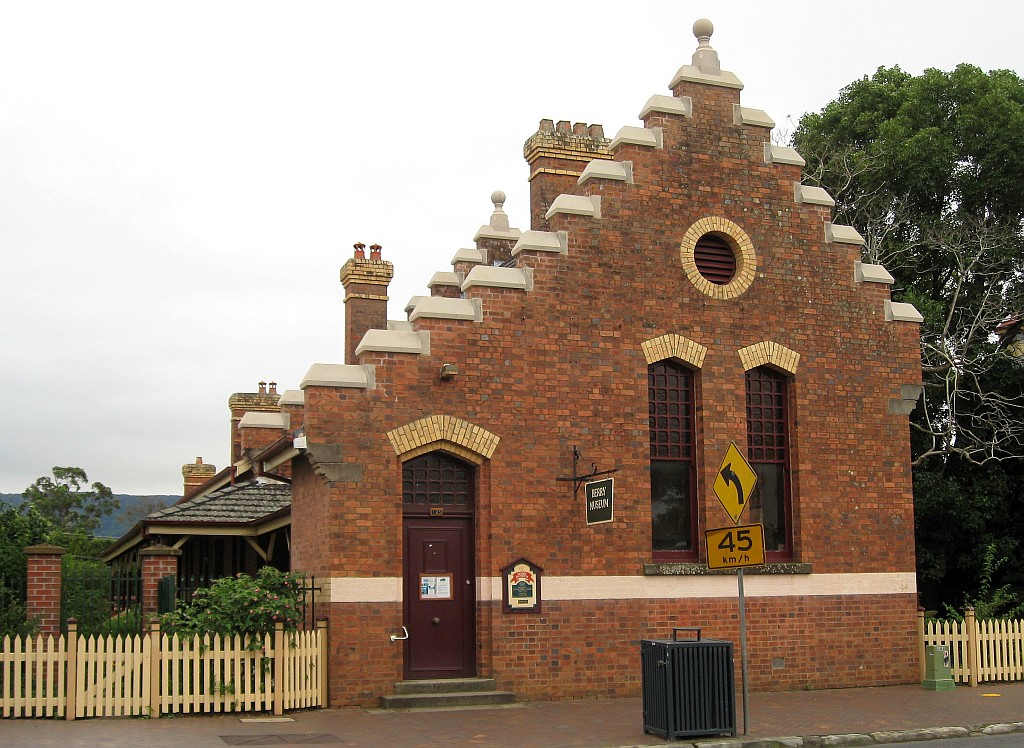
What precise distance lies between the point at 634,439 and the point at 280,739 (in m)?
6.85

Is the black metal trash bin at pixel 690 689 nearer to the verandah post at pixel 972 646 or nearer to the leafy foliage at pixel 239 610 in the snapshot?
the leafy foliage at pixel 239 610

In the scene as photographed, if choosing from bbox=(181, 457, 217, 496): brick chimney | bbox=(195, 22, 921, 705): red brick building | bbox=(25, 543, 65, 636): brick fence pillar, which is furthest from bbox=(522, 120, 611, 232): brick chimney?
bbox=(181, 457, 217, 496): brick chimney

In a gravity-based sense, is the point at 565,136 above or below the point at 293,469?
above

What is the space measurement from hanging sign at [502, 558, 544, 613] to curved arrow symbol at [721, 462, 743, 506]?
4.13 metres

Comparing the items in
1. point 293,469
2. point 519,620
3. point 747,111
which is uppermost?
point 747,111

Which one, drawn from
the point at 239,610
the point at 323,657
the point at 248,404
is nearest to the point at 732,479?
the point at 323,657

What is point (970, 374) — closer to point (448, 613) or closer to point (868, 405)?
point (868, 405)

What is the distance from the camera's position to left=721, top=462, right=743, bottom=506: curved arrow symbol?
12785 mm

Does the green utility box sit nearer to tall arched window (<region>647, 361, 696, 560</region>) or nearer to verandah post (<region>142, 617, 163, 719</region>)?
tall arched window (<region>647, 361, 696, 560</region>)

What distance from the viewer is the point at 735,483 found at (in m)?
12.9

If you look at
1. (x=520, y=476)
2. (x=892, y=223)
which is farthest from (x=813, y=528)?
(x=892, y=223)

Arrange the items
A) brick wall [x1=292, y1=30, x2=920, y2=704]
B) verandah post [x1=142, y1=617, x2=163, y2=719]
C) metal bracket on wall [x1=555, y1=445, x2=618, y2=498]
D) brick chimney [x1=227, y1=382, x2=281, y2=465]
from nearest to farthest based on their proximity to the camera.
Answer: verandah post [x1=142, y1=617, x2=163, y2=719], brick wall [x1=292, y1=30, x2=920, y2=704], metal bracket on wall [x1=555, y1=445, x2=618, y2=498], brick chimney [x1=227, y1=382, x2=281, y2=465]

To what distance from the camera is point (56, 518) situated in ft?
243

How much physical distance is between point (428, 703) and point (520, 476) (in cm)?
328
